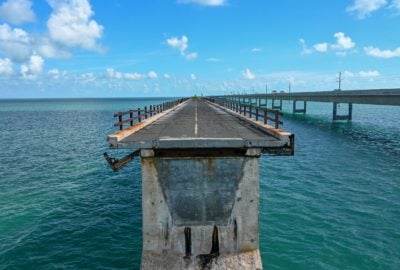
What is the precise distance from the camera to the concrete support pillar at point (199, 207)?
36.4ft

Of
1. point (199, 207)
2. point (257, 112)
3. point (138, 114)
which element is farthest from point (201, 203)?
point (138, 114)

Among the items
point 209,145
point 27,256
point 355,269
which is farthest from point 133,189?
point 355,269

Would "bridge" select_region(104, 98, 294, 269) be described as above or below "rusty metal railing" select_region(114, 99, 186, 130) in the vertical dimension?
below

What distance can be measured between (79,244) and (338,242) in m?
12.1

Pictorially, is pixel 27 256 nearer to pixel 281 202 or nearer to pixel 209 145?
pixel 209 145

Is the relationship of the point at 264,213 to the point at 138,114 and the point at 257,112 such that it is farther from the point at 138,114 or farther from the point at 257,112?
the point at 138,114

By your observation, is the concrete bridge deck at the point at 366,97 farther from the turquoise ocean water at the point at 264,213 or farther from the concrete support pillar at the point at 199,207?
the concrete support pillar at the point at 199,207

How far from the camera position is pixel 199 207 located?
11.3 m

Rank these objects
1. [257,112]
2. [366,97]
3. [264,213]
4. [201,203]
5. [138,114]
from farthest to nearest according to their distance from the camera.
→ [366,97] → [138,114] → [257,112] → [264,213] → [201,203]

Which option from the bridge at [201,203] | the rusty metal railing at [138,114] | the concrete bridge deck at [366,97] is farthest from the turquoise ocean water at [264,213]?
the concrete bridge deck at [366,97]

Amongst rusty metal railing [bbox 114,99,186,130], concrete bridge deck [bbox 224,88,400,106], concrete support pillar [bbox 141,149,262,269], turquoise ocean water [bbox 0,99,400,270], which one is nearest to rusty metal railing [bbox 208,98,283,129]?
concrete support pillar [bbox 141,149,262,269]

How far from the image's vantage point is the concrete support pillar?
11094 mm

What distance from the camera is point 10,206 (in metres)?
19.5

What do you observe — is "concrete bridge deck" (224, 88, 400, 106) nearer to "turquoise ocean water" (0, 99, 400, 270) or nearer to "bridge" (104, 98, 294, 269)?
"turquoise ocean water" (0, 99, 400, 270)
